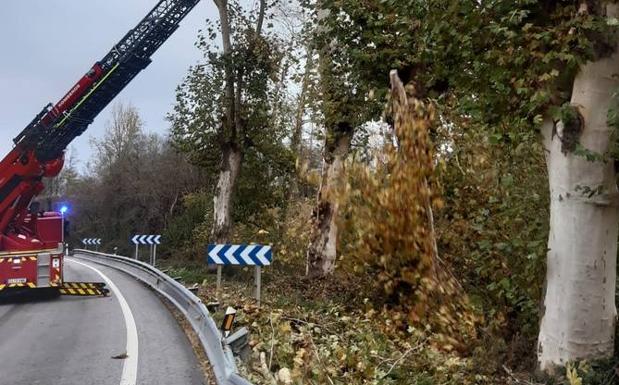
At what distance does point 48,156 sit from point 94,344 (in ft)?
23.7

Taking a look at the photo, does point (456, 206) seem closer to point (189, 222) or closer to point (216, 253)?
point (216, 253)

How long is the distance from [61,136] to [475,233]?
10338 millimetres

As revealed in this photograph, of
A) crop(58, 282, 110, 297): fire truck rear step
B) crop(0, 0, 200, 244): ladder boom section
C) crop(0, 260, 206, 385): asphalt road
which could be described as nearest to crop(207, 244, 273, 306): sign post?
crop(0, 260, 206, 385): asphalt road

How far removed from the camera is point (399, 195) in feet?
25.0

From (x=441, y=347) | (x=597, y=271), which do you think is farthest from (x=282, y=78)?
(x=597, y=271)

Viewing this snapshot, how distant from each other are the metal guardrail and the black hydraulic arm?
4115mm

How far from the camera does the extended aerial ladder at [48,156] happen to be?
13.6m

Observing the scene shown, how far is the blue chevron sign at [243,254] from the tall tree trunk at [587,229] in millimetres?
6389

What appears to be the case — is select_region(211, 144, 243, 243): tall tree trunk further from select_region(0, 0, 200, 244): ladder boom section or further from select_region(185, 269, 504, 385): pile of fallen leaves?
select_region(185, 269, 504, 385): pile of fallen leaves

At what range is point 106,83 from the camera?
15.1m

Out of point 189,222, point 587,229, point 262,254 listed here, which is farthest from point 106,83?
point 189,222

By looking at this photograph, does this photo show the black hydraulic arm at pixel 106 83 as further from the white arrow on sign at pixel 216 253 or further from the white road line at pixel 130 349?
the white arrow on sign at pixel 216 253

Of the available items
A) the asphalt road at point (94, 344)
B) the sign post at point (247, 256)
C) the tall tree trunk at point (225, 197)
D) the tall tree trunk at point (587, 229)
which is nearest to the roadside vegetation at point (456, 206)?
the tall tree trunk at point (587, 229)

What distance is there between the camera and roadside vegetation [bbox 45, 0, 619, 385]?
16.8ft
